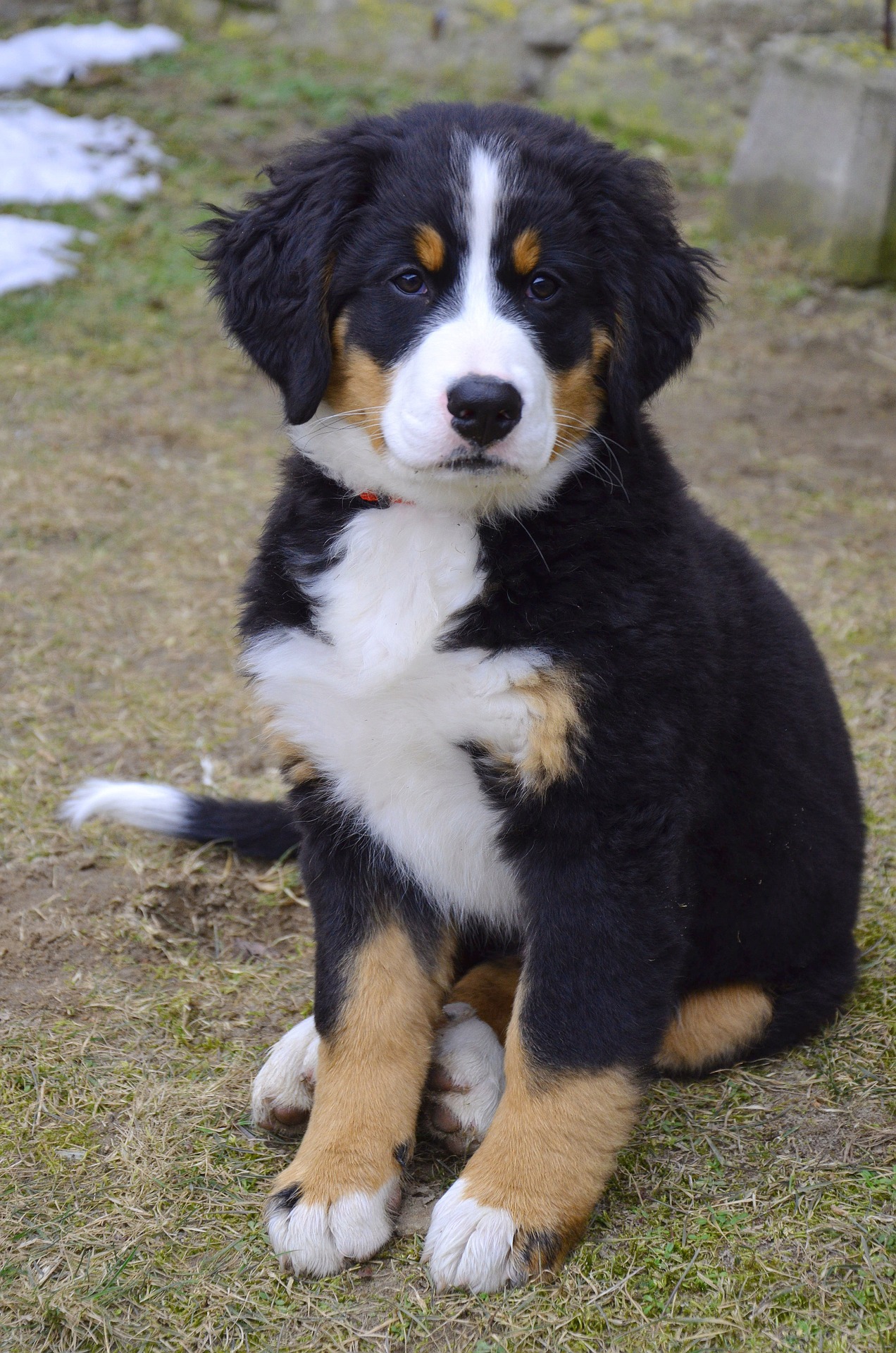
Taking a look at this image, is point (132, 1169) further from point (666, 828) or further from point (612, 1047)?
Result: point (666, 828)

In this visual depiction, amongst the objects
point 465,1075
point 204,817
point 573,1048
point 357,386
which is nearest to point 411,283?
point 357,386

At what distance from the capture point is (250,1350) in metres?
1.91

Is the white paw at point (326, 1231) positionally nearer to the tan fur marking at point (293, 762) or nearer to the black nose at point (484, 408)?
the tan fur marking at point (293, 762)

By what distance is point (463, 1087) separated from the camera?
7.66ft

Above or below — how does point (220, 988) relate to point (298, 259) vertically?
below

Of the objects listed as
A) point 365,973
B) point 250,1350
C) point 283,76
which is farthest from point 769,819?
point 283,76

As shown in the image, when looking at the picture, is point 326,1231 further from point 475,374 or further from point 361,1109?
point 475,374

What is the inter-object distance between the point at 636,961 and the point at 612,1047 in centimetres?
14

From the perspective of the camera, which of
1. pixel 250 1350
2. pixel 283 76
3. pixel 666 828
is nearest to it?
pixel 250 1350

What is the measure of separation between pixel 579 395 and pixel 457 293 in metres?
0.28

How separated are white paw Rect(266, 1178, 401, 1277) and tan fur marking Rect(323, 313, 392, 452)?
4.03 ft

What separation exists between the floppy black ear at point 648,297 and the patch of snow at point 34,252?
539cm

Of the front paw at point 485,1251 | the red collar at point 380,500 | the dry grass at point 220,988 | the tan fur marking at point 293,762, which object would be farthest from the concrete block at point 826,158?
the front paw at point 485,1251

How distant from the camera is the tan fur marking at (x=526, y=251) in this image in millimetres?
2129
